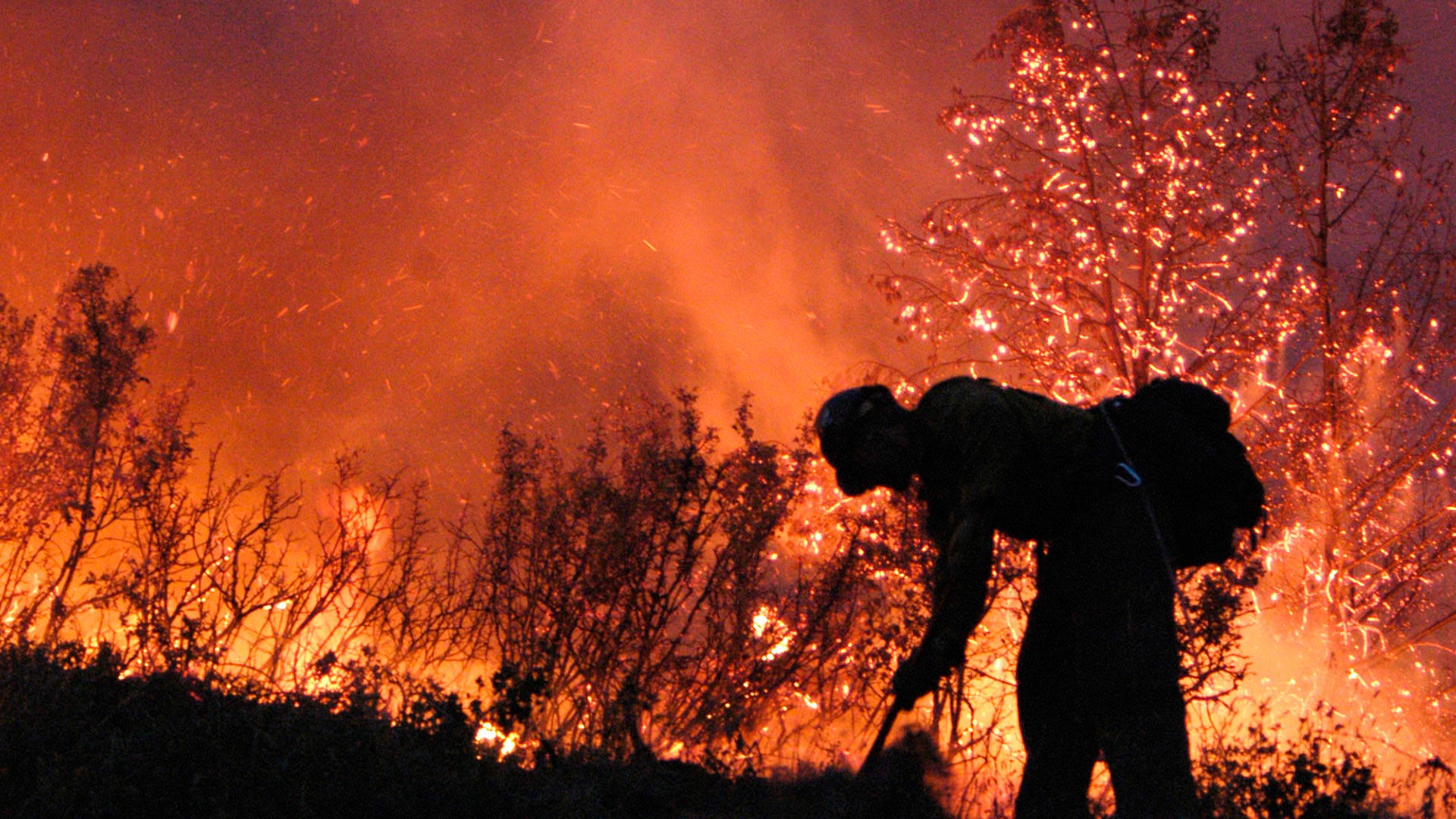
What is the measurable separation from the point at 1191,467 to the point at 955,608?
0.78 m

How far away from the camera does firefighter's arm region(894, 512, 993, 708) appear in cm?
273

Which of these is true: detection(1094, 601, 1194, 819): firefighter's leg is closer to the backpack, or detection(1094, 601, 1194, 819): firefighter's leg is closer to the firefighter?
the firefighter

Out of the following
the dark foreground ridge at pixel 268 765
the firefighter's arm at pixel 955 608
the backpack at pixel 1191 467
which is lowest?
the dark foreground ridge at pixel 268 765

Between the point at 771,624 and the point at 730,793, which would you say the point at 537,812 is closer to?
the point at 730,793

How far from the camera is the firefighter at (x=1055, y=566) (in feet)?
8.97

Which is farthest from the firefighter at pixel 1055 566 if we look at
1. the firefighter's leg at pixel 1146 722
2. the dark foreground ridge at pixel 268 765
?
the dark foreground ridge at pixel 268 765

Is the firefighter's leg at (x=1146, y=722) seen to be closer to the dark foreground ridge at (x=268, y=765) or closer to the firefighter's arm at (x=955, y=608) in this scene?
the firefighter's arm at (x=955, y=608)

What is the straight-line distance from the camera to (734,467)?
539 centimetres

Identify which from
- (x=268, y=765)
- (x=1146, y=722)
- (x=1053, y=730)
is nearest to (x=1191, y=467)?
(x=1146, y=722)

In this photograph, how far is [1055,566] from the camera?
3.12 metres

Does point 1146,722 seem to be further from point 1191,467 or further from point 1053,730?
point 1191,467

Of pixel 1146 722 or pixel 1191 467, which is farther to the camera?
pixel 1191 467

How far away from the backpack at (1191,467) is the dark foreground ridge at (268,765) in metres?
1.42

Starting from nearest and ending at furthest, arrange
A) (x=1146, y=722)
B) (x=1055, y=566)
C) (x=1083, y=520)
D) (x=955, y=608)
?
(x=1146, y=722), (x=955, y=608), (x=1083, y=520), (x=1055, y=566)
